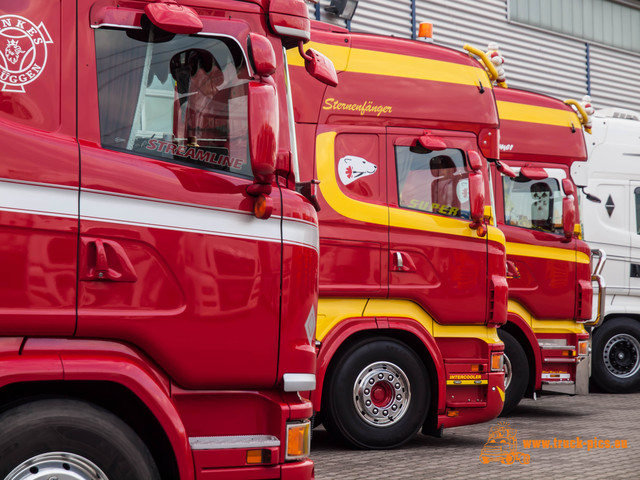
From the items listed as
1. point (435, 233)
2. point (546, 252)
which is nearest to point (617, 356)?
point (546, 252)

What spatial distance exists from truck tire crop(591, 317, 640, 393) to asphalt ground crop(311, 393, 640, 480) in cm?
230

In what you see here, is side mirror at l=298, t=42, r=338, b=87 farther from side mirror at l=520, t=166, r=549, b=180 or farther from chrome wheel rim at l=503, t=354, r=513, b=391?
side mirror at l=520, t=166, r=549, b=180

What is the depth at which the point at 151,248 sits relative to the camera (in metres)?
3.95

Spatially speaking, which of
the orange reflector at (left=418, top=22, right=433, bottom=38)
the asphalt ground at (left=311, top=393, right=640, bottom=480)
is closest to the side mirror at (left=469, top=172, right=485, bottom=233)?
the orange reflector at (left=418, top=22, right=433, bottom=38)

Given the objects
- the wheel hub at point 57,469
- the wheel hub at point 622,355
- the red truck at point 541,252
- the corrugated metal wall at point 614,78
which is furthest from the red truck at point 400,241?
the corrugated metal wall at point 614,78

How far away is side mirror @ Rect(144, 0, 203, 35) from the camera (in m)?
4.05

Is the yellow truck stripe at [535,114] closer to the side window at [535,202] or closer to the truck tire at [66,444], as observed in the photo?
the side window at [535,202]

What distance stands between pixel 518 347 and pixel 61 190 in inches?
295

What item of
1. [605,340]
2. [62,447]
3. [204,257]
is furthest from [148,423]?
[605,340]

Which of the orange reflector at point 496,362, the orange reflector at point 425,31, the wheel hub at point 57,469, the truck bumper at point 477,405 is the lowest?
the truck bumper at point 477,405

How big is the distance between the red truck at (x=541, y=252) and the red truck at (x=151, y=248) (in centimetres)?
646

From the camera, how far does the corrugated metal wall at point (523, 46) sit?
50.5 feet

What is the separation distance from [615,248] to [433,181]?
5.95 metres

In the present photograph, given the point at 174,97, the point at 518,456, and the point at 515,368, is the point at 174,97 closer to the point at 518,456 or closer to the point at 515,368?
the point at 518,456
